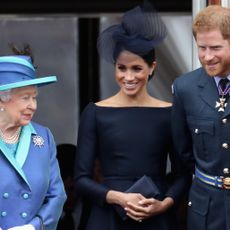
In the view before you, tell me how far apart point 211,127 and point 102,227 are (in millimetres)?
733

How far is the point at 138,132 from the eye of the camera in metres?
4.27

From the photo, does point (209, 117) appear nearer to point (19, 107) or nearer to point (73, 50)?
point (19, 107)

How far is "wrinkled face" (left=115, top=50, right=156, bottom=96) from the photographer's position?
167 inches

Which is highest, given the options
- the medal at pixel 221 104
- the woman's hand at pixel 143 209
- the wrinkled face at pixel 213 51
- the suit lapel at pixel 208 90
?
the wrinkled face at pixel 213 51

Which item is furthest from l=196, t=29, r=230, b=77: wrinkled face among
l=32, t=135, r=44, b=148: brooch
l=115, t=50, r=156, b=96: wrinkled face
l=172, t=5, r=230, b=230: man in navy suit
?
l=32, t=135, r=44, b=148: brooch

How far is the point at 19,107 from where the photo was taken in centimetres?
371

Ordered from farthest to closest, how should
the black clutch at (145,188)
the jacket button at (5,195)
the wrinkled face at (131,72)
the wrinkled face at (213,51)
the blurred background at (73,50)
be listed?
the blurred background at (73,50) → the wrinkled face at (131,72) → the black clutch at (145,188) → the wrinkled face at (213,51) → the jacket button at (5,195)

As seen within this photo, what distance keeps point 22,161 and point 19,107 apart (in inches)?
8.3

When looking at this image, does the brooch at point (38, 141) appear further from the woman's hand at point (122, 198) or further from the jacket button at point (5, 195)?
the woman's hand at point (122, 198)

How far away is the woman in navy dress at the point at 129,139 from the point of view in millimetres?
4242

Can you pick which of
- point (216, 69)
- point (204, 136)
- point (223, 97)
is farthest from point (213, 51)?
point (204, 136)

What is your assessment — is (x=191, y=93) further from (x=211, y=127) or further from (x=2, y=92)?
(x=2, y=92)

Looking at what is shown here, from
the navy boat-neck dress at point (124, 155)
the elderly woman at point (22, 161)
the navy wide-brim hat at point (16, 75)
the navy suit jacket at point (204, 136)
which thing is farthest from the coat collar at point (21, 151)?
the navy suit jacket at point (204, 136)

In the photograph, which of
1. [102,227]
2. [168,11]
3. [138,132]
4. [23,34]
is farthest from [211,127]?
[23,34]
